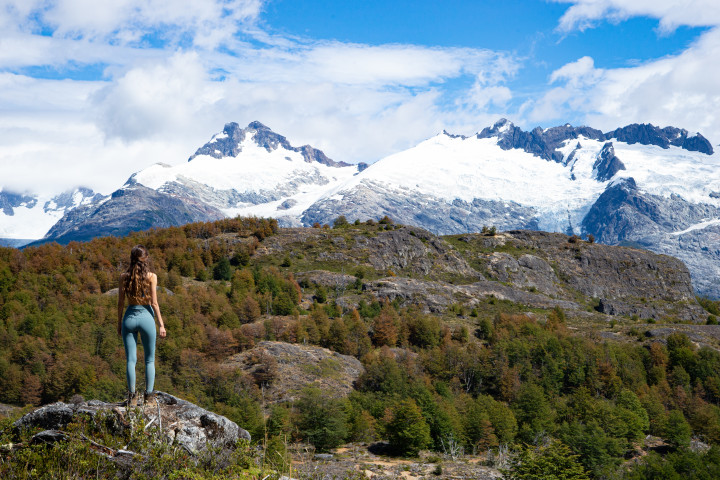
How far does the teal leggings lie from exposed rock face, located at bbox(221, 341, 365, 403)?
80.9 metres

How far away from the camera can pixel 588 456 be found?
77.0 meters

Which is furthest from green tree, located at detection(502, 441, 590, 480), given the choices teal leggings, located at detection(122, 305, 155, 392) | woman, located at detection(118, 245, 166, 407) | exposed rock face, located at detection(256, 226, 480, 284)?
exposed rock face, located at detection(256, 226, 480, 284)

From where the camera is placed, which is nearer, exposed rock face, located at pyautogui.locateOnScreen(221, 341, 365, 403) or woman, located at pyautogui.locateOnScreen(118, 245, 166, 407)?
woman, located at pyautogui.locateOnScreen(118, 245, 166, 407)

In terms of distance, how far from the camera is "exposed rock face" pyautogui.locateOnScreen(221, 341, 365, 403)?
3826 inches

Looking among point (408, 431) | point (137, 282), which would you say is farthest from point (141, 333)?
point (408, 431)

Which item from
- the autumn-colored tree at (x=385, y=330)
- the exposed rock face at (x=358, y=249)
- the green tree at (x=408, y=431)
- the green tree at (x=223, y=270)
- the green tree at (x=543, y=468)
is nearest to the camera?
the green tree at (x=543, y=468)

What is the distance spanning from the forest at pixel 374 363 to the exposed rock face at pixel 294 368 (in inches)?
86.5

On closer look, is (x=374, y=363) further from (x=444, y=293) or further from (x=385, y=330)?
(x=444, y=293)

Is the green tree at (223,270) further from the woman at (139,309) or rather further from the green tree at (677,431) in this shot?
the woman at (139,309)

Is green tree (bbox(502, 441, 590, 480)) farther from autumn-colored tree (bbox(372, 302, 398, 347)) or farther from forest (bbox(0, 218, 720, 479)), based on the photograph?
autumn-colored tree (bbox(372, 302, 398, 347))

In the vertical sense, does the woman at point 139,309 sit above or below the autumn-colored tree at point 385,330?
above

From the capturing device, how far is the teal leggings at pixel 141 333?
14.8m

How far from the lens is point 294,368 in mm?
103812

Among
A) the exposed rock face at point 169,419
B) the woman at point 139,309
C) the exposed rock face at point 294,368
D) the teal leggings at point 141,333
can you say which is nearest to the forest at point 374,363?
the exposed rock face at point 294,368
